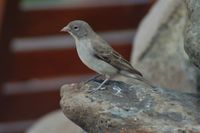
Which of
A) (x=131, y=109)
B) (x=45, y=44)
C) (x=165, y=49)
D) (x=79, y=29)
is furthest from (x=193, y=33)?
(x=45, y=44)

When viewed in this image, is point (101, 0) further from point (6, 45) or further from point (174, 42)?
point (174, 42)

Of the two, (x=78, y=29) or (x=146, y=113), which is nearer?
(x=146, y=113)

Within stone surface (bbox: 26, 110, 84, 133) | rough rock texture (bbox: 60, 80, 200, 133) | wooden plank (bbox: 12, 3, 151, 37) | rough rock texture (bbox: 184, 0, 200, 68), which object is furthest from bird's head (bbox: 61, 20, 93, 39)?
wooden plank (bbox: 12, 3, 151, 37)

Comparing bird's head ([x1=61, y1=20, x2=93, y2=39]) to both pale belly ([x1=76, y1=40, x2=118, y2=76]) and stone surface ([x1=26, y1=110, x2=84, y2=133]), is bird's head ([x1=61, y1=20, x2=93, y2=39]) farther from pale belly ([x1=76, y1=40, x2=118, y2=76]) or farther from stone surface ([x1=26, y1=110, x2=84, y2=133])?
stone surface ([x1=26, y1=110, x2=84, y2=133])

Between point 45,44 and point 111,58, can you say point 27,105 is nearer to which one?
point 45,44

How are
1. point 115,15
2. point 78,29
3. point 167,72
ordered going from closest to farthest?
point 78,29 → point 167,72 → point 115,15

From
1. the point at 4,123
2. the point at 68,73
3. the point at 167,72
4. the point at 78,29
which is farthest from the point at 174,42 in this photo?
the point at 4,123

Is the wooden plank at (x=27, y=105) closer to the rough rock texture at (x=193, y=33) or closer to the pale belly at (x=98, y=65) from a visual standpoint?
the pale belly at (x=98, y=65)
